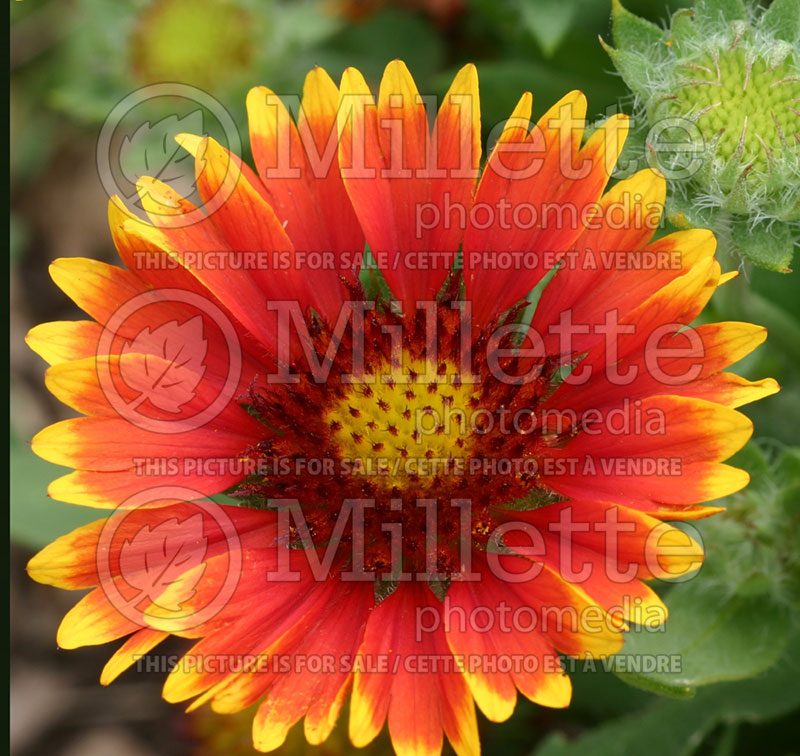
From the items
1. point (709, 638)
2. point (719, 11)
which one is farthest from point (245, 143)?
point (709, 638)

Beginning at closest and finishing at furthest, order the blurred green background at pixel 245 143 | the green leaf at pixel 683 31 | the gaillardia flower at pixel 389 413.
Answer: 1. the gaillardia flower at pixel 389 413
2. the green leaf at pixel 683 31
3. the blurred green background at pixel 245 143

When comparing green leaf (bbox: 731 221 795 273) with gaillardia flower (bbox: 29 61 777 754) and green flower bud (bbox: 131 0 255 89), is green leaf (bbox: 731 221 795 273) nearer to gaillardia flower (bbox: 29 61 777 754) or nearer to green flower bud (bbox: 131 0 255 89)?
gaillardia flower (bbox: 29 61 777 754)

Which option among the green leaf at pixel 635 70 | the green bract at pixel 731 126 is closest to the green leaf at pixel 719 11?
the green bract at pixel 731 126

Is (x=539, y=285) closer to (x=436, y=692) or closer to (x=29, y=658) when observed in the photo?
(x=436, y=692)

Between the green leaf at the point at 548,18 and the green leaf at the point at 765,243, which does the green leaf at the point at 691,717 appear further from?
the green leaf at the point at 548,18

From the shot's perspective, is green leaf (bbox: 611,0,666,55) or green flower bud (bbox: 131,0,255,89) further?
green flower bud (bbox: 131,0,255,89)

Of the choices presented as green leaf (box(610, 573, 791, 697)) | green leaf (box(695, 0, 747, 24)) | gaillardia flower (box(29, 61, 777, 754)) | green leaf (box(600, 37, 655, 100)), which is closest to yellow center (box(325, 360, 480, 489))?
gaillardia flower (box(29, 61, 777, 754))

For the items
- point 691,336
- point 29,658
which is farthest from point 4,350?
point 691,336
